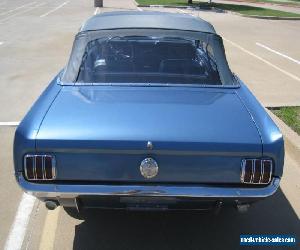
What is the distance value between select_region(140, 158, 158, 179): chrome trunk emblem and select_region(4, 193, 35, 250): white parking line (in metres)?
1.39

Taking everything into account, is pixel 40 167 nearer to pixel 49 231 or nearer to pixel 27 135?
pixel 27 135

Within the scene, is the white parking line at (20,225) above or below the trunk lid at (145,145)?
below

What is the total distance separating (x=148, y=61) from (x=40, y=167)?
1.70 m

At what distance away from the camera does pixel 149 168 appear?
3168mm

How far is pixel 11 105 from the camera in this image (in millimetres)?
7746

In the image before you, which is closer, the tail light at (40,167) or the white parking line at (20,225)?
the tail light at (40,167)

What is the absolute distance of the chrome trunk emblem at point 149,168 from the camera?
3.16 metres

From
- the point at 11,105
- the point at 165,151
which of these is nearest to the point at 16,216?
the point at 165,151

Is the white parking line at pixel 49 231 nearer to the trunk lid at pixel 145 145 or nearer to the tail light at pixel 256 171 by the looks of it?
the trunk lid at pixel 145 145

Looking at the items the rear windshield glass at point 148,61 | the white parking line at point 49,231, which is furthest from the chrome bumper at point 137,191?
the rear windshield glass at point 148,61

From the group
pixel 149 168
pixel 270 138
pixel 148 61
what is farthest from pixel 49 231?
pixel 270 138

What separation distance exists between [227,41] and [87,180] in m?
13.6

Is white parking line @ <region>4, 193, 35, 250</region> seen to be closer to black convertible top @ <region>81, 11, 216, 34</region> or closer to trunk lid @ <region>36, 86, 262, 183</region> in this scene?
trunk lid @ <region>36, 86, 262, 183</region>

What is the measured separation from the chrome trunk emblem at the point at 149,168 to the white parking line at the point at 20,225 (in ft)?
4.57
